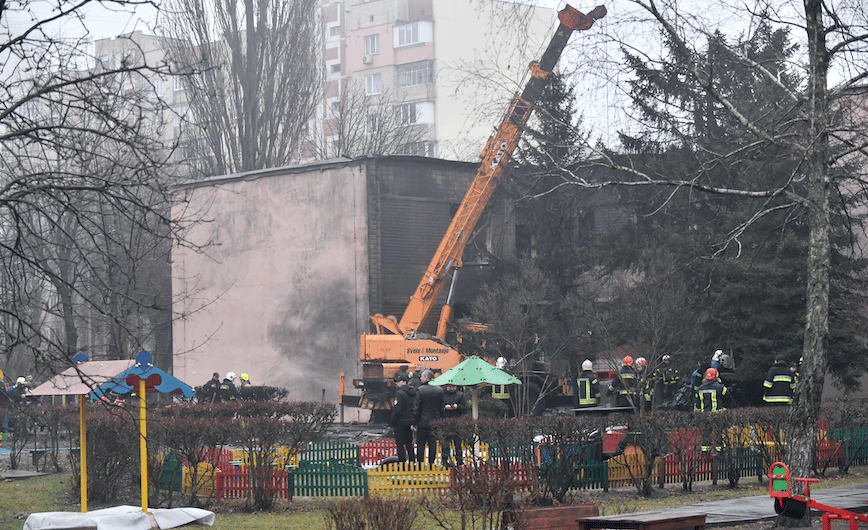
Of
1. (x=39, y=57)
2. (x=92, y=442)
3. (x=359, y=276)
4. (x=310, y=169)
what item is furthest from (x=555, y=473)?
(x=310, y=169)

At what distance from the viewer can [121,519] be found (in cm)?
1180

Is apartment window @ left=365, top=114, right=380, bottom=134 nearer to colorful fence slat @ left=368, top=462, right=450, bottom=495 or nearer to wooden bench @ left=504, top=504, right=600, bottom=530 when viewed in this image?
colorful fence slat @ left=368, top=462, right=450, bottom=495

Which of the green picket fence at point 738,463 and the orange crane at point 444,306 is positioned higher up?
the orange crane at point 444,306

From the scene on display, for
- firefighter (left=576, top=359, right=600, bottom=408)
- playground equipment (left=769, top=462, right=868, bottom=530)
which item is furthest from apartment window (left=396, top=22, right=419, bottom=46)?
playground equipment (left=769, top=462, right=868, bottom=530)

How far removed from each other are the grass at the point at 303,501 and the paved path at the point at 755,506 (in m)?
0.58

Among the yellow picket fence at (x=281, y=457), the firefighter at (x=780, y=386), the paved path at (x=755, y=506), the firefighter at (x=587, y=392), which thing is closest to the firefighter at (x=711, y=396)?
the firefighter at (x=780, y=386)

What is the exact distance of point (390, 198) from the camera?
3297cm

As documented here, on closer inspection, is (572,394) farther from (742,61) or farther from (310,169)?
(742,61)

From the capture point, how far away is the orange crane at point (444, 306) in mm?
27609

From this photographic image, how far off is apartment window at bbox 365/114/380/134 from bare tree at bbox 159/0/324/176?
948 cm

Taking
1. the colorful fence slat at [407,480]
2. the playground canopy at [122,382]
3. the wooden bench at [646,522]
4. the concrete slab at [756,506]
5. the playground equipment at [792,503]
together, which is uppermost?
the playground canopy at [122,382]

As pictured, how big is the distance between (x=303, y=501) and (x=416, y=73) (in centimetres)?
6420

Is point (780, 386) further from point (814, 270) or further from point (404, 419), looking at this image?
point (814, 270)

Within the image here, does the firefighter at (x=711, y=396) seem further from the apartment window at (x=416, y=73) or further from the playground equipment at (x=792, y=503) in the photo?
the apartment window at (x=416, y=73)
